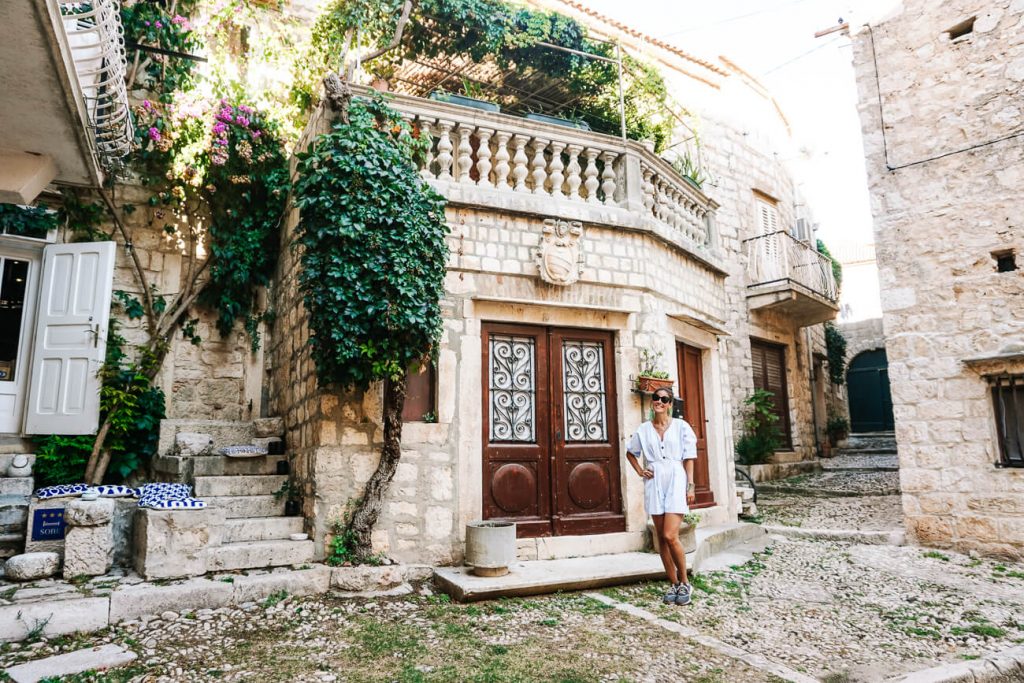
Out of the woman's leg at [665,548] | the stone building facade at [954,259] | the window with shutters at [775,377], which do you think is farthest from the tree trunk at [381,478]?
the window with shutters at [775,377]

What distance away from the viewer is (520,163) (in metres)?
6.39

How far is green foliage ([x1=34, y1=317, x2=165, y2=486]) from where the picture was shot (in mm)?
6273

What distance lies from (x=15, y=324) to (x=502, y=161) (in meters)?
5.53

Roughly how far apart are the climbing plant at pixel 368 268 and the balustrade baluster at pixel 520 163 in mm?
1211

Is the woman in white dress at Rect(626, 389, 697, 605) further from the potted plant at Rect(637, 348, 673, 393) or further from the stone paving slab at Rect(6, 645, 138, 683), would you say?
the stone paving slab at Rect(6, 645, 138, 683)

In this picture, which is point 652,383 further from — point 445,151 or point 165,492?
point 165,492

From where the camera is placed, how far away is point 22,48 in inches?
136

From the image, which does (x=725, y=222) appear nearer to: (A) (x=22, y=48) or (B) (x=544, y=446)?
(B) (x=544, y=446)

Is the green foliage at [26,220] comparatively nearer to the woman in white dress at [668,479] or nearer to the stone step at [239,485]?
the stone step at [239,485]

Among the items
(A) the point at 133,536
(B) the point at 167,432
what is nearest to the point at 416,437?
(A) the point at 133,536

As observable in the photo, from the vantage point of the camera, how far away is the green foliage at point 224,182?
7227mm

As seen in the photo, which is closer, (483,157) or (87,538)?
(87,538)

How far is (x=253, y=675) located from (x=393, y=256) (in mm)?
3009

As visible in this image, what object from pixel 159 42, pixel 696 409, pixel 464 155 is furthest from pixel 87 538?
pixel 696 409
